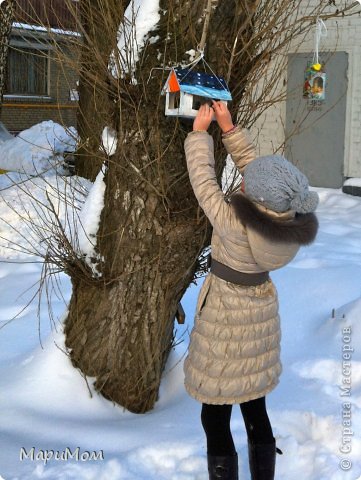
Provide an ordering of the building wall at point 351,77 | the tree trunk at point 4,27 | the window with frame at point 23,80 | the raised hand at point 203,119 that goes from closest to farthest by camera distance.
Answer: the raised hand at point 203,119
the tree trunk at point 4,27
the building wall at point 351,77
the window with frame at point 23,80

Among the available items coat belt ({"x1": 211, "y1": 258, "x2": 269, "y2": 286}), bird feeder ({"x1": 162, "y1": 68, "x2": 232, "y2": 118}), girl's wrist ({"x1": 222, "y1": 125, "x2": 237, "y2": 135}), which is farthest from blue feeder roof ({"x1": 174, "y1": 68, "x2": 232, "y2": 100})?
coat belt ({"x1": 211, "y1": 258, "x2": 269, "y2": 286})

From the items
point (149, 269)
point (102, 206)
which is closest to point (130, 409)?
point (149, 269)

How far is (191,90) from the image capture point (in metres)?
2.98

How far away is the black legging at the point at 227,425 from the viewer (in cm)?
293

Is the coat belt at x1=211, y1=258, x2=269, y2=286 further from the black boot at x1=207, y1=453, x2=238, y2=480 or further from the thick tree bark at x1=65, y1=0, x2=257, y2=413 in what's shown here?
the black boot at x1=207, y1=453, x2=238, y2=480

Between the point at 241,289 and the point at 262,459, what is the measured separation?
0.76 m

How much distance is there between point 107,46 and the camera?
3307mm

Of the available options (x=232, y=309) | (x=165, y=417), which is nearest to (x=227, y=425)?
(x=232, y=309)

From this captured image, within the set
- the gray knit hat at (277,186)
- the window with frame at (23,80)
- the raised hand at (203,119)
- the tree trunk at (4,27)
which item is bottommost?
the gray knit hat at (277,186)

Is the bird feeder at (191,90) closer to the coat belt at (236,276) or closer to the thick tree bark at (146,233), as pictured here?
the thick tree bark at (146,233)

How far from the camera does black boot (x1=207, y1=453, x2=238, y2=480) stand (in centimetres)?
292

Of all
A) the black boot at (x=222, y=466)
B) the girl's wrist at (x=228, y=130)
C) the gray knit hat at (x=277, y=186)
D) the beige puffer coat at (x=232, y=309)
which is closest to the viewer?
A: the gray knit hat at (x=277, y=186)

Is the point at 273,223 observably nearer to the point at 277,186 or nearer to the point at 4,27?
the point at 277,186

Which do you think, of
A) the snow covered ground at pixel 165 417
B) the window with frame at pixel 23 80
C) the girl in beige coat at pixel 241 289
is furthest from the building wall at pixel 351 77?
the window with frame at pixel 23 80
